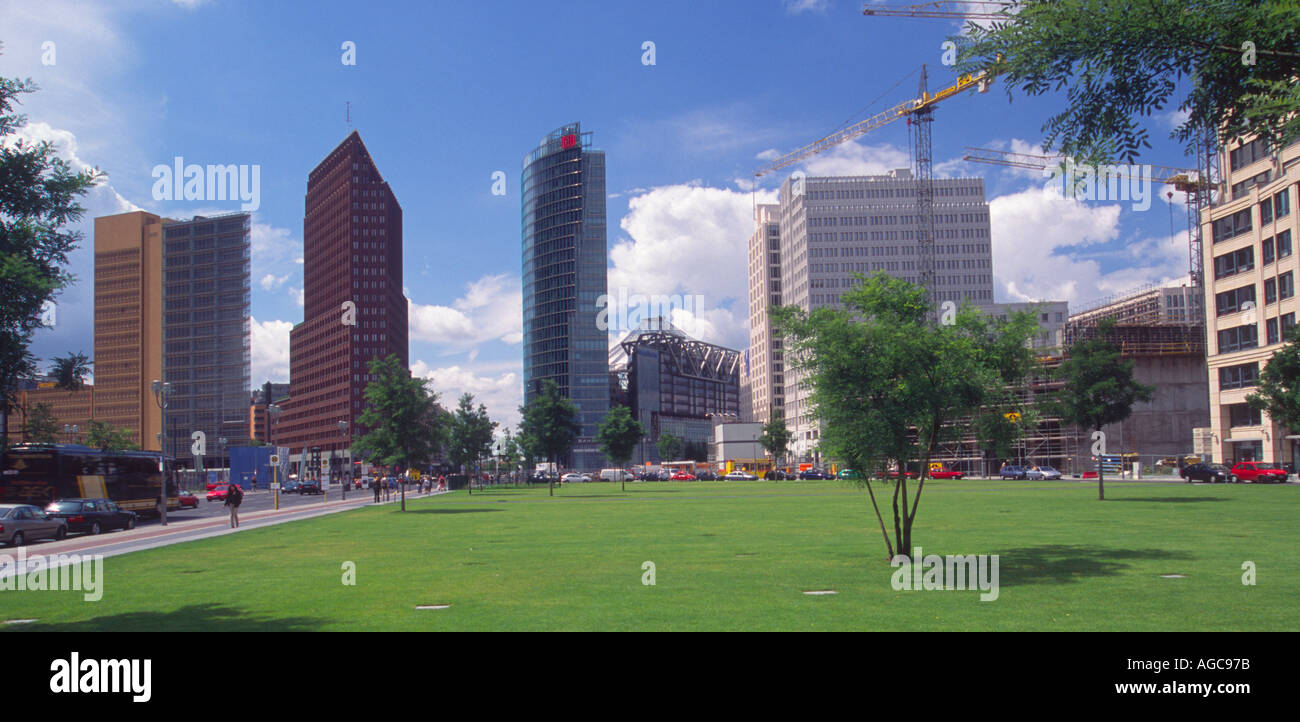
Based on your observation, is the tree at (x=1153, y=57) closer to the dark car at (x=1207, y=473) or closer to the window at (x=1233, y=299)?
the dark car at (x=1207, y=473)

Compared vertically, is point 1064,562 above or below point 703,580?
below

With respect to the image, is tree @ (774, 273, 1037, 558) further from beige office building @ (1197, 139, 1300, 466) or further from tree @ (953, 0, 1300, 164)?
beige office building @ (1197, 139, 1300, 466)

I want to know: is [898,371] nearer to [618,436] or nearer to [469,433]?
[618,436]

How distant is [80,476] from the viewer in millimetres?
45469

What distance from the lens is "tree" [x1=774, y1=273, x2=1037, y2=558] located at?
17453 mm

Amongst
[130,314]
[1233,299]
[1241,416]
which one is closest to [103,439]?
[130,314]

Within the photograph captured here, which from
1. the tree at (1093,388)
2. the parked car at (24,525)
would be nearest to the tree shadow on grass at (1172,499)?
the tree at (1093,388)

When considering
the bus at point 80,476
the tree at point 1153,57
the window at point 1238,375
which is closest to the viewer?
the tree at point 1153,57

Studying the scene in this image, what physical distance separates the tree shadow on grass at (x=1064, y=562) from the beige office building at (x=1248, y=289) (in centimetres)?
5854

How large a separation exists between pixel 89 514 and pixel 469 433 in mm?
63193

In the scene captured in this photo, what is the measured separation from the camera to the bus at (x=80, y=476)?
141ft

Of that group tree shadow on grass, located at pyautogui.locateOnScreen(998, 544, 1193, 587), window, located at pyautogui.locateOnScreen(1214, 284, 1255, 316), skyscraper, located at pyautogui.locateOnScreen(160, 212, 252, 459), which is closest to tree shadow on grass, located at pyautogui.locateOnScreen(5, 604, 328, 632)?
tree shadow on grass, located at pyautogui.locateOnScreen(998, 544, 1193, 587)

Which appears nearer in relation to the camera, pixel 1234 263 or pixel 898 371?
pixel 898 371
